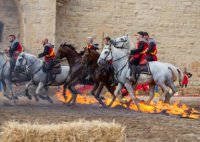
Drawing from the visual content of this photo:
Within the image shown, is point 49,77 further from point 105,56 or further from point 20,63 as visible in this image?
point 105,56

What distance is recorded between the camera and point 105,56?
49.3 feet

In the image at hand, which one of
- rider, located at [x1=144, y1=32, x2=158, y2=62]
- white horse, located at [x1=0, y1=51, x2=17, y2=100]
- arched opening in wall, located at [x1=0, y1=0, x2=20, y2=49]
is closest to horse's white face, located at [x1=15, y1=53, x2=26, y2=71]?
white horse, located at [x1=0, y1=51, x2=17, y2=100]

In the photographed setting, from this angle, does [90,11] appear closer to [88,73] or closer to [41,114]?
[88,73]

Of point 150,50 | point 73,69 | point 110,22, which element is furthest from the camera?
point 110,22

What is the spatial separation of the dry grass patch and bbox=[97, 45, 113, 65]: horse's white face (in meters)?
8.22

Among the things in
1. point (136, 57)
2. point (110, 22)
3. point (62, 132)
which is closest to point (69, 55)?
point (136, 57)

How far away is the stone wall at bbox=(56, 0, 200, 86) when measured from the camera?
22.0 m

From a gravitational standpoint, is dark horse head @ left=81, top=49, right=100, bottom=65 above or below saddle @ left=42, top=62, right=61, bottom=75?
above

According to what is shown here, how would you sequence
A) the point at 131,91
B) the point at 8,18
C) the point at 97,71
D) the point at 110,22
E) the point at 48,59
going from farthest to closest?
1. the point at 110,22
2. the point at 8,18
3. the point at 48,59
4. the point at 97,71
5. the point at 131,91

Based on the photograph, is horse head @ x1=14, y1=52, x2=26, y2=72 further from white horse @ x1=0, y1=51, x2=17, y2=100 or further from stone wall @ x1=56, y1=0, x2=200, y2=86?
stone wall @ x1=56, y1=0, x2=200, y2=86

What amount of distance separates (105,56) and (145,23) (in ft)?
27.1

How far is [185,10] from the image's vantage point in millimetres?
23469

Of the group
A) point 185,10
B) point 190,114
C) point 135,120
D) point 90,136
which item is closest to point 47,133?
point 90,136

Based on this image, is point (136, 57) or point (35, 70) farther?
point (35, 70)
